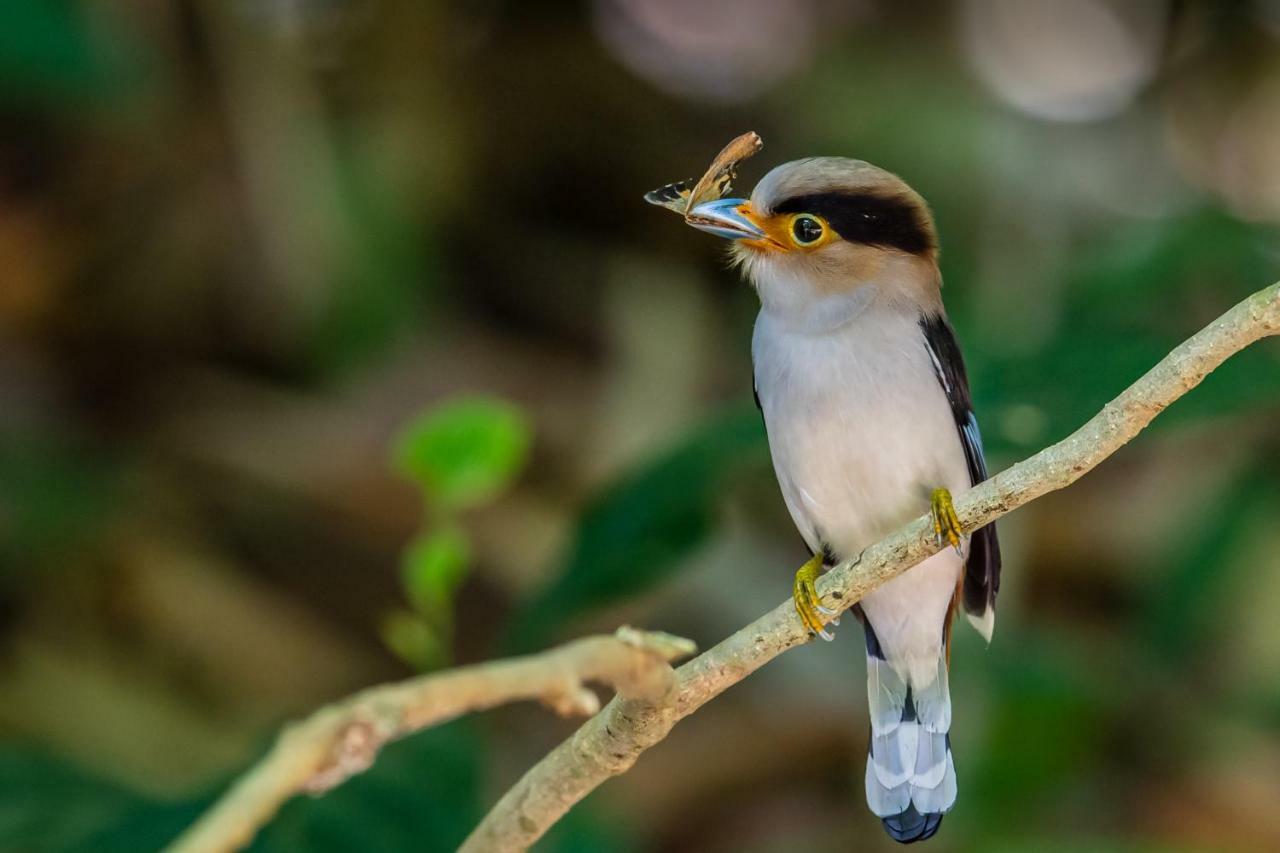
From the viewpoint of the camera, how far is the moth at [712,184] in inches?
32.3

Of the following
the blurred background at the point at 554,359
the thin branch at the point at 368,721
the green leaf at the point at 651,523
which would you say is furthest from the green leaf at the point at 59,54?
the thin branch at the point at 368,721

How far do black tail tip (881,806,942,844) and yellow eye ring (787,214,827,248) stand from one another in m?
0.40

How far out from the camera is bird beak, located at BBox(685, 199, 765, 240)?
3.01 feet

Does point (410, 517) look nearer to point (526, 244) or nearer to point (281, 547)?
point (281, 547)

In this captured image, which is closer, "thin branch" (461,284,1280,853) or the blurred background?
"thin branch" (461,284,1280,853)

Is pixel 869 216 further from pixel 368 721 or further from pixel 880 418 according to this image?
pixel 368 721

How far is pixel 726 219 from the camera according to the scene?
966 mm

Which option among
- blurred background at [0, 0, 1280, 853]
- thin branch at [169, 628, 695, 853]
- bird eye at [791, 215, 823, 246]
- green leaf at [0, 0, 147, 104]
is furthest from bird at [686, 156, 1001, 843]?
green leaf at [0, 0, 147, 104]

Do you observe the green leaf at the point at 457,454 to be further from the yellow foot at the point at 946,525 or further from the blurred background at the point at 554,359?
the blurred background at the point at 554,359

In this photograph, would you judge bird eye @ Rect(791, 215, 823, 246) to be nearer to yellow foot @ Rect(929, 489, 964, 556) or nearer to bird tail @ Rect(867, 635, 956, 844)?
yellow foot @ Rect(929, 489, 964, 556)

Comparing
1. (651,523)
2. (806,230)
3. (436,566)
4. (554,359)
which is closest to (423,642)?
(436,566)

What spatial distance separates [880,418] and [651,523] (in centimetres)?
39

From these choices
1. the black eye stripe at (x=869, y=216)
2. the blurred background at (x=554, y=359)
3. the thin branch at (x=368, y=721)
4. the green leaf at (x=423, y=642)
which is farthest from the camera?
the blurred background at (x=554, y=359)

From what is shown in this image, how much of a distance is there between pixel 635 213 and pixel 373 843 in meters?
1.54
